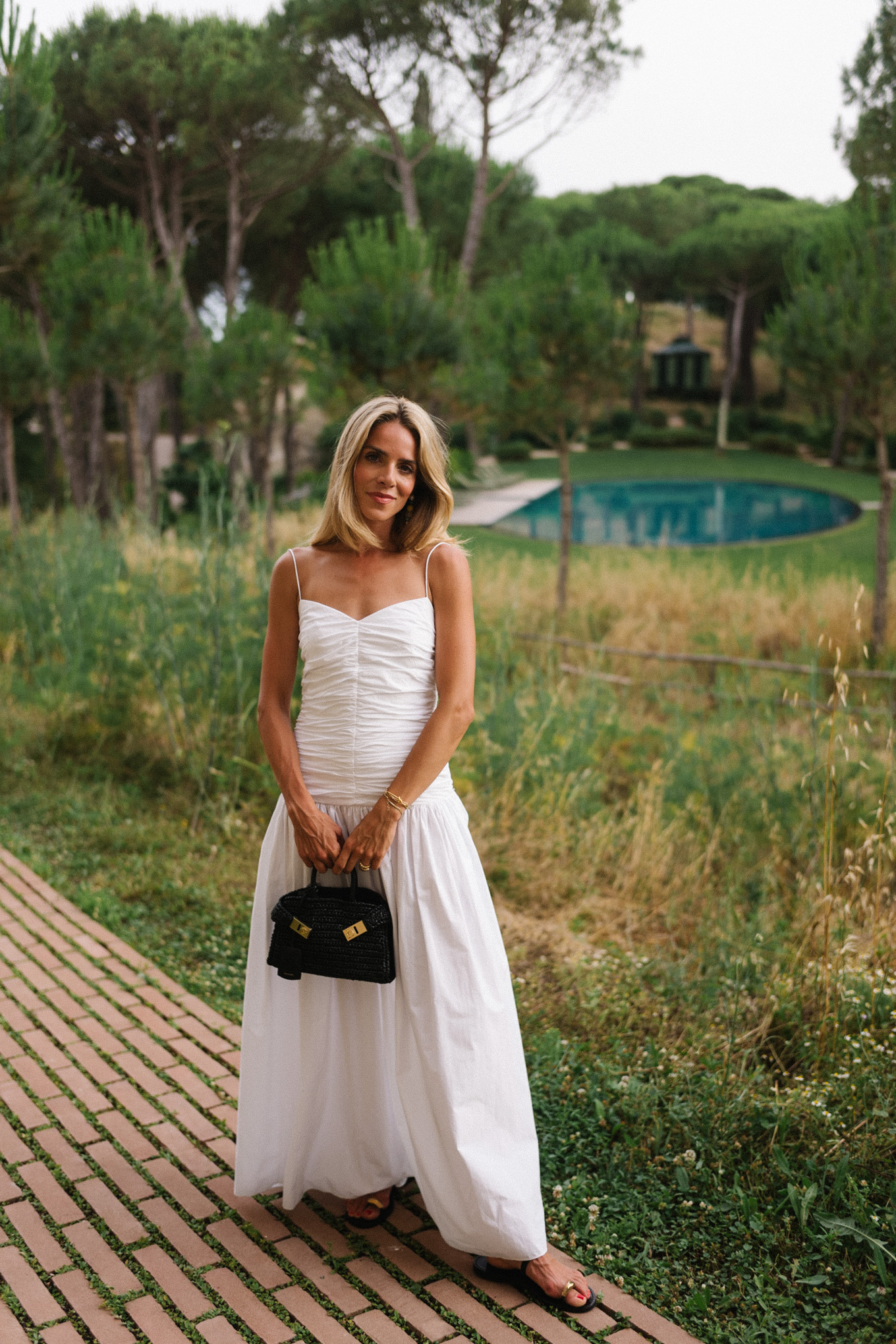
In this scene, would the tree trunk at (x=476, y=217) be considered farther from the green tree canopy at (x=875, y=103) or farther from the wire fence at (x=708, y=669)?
the wire fence at (x=708, y=669)

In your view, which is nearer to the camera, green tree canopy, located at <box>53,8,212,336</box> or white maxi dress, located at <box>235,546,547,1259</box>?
white maxi dress, located at <box>235,546,547,1259</box>

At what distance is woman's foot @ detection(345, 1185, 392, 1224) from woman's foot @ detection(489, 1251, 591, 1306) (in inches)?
11.4

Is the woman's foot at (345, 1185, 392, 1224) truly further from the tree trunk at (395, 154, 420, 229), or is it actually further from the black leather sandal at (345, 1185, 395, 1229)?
the tree trunk at (395, 154, 420, 229)

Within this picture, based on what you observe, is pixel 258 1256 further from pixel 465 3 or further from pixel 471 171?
pixel 471 171

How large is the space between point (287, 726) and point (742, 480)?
27.2m

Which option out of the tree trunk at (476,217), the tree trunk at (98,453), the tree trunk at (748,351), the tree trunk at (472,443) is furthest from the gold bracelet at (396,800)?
the tree trunk at (748,351)

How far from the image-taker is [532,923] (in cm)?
398

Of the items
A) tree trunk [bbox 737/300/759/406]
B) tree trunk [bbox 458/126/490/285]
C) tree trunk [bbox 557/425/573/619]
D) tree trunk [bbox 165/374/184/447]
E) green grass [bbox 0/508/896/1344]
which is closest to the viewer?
green grass [bbox 0/508/896/1344]

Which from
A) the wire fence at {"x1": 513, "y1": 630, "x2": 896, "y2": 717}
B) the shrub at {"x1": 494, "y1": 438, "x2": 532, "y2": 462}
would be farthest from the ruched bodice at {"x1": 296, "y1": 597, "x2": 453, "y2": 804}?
the shrub at {"x1": 494, "y1": 438, "x2": 532, "y2": 462}

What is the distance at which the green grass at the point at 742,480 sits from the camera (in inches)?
523

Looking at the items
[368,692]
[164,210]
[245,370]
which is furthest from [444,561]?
[164,210]

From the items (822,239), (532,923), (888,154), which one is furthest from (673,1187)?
(888,154)

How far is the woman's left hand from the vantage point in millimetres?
2102

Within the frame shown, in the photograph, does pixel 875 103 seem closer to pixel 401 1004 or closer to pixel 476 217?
pixel 476 217
